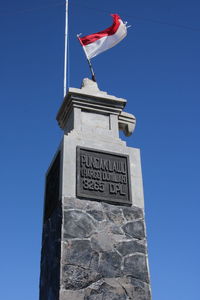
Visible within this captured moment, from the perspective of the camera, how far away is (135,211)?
6.55 metres

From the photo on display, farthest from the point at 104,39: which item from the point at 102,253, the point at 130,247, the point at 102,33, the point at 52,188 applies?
the point at 102,253

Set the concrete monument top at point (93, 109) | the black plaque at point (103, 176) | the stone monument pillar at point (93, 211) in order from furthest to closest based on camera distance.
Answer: the concrete monument top at point (93, 109) < the black plaque at point (103, 176) < the stone monument pillar at point (93, 211)

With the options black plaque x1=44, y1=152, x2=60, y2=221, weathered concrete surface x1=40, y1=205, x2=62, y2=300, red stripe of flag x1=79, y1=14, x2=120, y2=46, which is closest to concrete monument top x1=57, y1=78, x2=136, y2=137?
black plaque x1=44, y1=152, x2=60, y2=221

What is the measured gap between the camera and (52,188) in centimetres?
703

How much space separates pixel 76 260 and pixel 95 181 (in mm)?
1423

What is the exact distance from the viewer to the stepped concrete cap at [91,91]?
7.33 metres

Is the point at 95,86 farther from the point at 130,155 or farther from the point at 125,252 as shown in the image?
the point at 125,252

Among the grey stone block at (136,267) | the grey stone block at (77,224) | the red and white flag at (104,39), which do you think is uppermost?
the red and white flag at (104,39)

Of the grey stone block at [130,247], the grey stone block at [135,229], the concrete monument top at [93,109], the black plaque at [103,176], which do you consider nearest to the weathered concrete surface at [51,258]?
the black plaque at [103,176]

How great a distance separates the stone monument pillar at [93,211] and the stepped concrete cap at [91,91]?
2 centimetres

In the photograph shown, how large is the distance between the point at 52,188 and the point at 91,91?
77.5 inches

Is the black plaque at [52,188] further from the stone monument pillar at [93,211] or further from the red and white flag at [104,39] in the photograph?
the red and white flag at [104,39]

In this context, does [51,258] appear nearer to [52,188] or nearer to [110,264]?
[110,264]

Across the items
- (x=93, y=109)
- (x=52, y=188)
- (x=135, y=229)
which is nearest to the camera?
(x=135, y=229)
